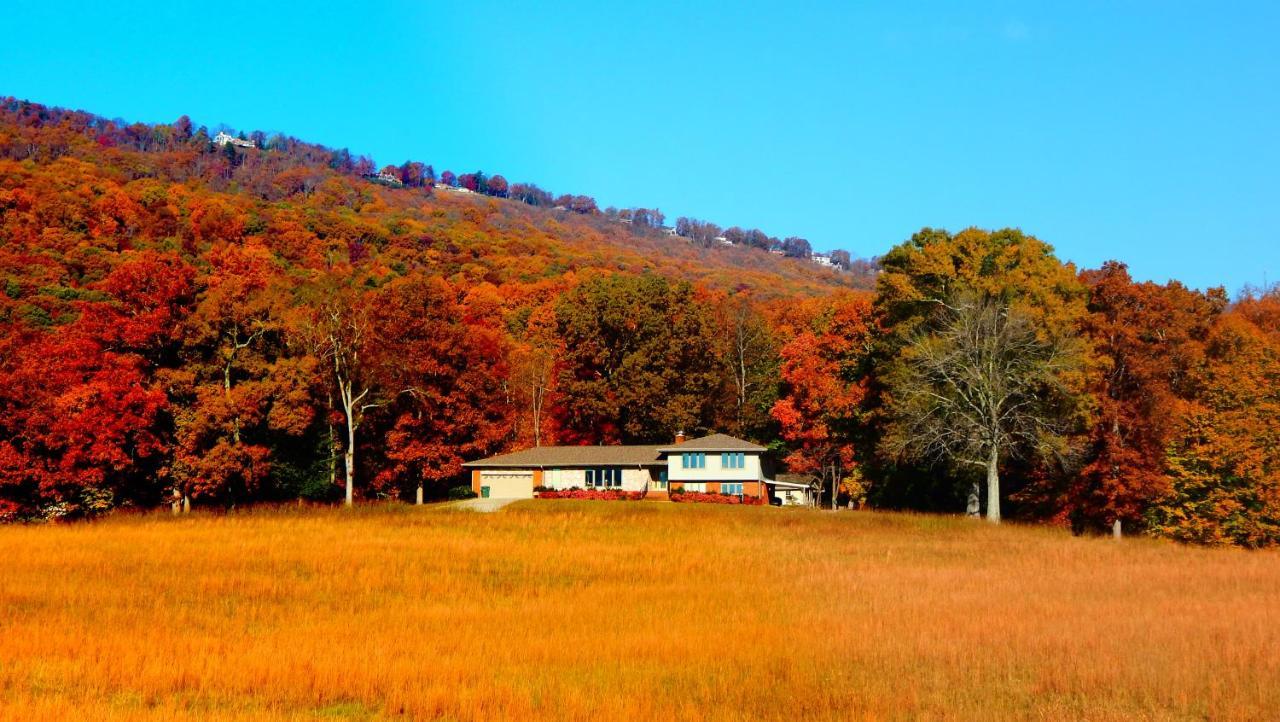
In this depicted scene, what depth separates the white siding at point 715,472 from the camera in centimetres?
6184

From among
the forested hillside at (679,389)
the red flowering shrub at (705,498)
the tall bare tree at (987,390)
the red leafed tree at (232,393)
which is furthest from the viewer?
the red flowering shrub at (705,498)

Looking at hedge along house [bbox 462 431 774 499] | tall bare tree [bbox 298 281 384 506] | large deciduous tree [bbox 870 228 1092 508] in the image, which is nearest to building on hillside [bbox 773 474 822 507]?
hedge along house [bbox 462 431 774 499]

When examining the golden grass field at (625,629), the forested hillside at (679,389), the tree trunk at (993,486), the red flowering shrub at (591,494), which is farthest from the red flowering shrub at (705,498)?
the golden grass field at (625,629)

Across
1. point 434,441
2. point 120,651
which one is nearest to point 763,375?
point 434,441

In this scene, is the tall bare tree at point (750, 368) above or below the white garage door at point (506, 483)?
above

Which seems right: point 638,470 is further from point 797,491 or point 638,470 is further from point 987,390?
point 987,390

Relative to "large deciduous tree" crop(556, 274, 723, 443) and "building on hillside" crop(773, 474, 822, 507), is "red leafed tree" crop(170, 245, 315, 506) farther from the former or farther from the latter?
"building on hillside" crop(773, 474, 822, 507)

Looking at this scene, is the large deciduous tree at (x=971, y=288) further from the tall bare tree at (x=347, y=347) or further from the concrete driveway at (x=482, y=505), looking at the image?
the tall bare tree at (x=347, y=347)

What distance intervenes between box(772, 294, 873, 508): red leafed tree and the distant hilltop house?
3541mm

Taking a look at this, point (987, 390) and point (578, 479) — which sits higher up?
point (987, 390)

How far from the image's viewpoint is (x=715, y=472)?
61875 mm

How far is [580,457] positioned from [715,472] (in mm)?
8904

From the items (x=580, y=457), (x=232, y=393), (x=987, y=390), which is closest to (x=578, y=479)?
(x=580, y=457)

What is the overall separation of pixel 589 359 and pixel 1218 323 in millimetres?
39091
